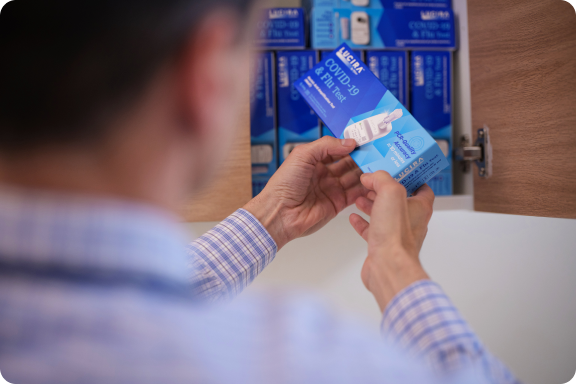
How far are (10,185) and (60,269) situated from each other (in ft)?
0.23

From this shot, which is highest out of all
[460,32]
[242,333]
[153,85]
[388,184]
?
[460,32]

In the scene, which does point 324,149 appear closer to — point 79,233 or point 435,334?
point 435,334

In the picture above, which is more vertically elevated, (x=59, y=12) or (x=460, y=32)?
(x=460, y=32)

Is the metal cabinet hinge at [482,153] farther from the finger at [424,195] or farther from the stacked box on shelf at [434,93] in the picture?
the finger at [424,195]

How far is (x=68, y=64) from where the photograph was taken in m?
0.26

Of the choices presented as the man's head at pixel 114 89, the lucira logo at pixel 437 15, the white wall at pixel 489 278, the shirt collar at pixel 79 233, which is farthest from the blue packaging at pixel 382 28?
the shirt collar at pixel 79 233

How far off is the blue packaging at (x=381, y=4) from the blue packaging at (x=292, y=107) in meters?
0.12

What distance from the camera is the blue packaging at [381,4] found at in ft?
2.88

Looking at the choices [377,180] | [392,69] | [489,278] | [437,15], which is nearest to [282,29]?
[392,69]

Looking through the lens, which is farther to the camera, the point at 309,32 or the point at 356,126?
the point at 309,32

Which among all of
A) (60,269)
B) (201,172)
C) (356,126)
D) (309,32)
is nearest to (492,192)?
(356,126)

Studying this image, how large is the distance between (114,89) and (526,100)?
0.71 meters

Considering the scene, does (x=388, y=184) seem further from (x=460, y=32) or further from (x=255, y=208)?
(x=460, y=32)

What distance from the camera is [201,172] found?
1.13ft
